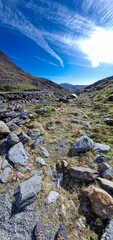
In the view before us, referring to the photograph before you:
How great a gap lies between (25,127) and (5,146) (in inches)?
102

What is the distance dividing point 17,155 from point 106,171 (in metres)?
4.78

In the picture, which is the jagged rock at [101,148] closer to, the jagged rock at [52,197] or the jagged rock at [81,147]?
the jagged rock at [81,147]

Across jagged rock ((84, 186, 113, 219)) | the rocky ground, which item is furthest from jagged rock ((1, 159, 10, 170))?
jagged rock ((84, 186, 113, 219))

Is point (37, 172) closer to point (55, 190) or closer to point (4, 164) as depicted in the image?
point (55, 190)

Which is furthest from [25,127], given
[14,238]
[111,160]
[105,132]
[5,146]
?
[105,132]

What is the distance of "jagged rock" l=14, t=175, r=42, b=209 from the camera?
329 centimetres

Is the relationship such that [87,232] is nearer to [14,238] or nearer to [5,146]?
[14,238]

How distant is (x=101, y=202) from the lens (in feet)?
11.2

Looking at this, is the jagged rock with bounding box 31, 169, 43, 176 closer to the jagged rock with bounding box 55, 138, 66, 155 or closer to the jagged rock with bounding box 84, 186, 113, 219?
the jagged rock with bounding box 55, 138, 66, 155

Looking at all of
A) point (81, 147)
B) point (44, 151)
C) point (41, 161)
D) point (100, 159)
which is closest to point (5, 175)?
point (41, 161)

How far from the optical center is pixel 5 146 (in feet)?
18.6

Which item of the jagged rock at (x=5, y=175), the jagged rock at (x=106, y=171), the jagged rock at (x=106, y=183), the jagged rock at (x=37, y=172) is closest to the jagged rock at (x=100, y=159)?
the jagged rock at (x=106, y=171)

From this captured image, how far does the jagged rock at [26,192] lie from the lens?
3.29 metres

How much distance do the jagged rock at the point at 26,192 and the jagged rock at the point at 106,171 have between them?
311 cm
